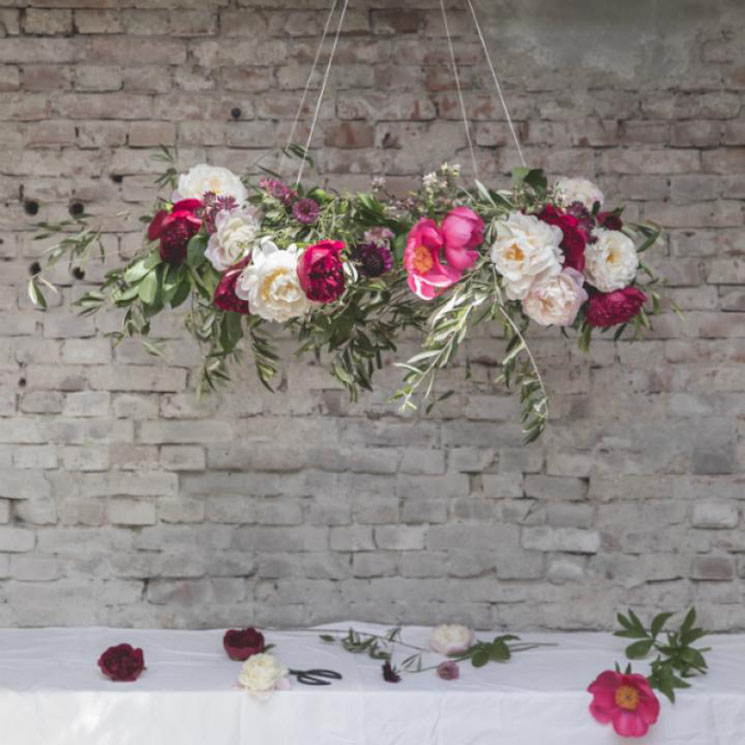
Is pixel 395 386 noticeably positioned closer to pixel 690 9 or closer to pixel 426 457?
pixel 426 457

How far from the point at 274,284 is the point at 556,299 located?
477 mm

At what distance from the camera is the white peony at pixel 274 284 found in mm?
1526

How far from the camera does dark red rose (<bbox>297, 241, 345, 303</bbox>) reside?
Result: 4.91 ft

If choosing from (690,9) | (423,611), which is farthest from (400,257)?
(690,9)

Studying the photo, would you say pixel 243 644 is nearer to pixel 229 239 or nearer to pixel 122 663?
pixel 122 663

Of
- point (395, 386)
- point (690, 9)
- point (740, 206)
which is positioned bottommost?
point (395, 386)

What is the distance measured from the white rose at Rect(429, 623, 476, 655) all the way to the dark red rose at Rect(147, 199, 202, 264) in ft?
3.61

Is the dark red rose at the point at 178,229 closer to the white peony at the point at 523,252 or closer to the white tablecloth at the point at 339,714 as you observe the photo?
the white peony at the point at 523,252

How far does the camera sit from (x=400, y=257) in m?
1.61

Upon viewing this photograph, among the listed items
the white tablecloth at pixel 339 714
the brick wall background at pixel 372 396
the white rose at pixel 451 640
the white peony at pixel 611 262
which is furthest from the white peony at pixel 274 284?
the white rose at pixel 451 640

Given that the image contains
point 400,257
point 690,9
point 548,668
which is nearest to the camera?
point 400,257

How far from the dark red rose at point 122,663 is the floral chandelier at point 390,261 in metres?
0.75

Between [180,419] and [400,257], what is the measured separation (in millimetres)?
953

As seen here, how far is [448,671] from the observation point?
2021 mm
